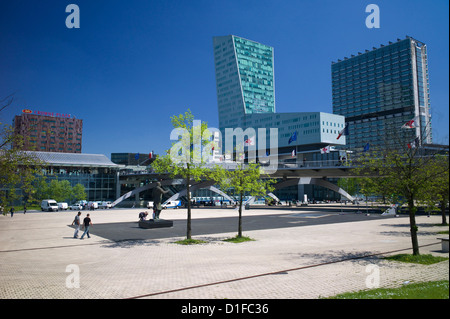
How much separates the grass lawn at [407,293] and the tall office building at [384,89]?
16214 cm

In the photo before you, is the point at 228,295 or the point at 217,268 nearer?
the point at 228,295

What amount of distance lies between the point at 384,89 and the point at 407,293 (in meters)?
196

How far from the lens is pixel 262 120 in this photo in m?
155

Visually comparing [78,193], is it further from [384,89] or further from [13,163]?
[384,89]

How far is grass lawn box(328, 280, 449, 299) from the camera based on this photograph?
8195 millimetres

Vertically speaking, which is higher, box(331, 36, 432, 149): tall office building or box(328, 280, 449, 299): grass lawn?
box(331, 36, 432, 149): tall office building

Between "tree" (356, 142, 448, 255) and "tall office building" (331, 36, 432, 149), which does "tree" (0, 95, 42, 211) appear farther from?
"tall office building" (331, 36, 432, 149)

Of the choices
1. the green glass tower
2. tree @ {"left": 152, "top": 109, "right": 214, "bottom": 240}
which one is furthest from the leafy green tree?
the green glass tower

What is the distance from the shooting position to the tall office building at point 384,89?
543 ft

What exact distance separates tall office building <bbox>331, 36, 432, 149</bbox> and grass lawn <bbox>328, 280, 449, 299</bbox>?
532 feet

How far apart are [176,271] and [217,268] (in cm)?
168

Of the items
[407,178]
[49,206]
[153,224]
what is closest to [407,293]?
[407,178]
